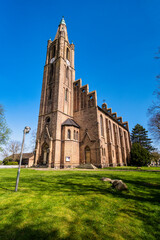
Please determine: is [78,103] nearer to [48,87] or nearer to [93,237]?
[48,87]

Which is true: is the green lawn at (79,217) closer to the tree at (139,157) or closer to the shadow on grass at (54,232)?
the shadow on grass at (54,232)

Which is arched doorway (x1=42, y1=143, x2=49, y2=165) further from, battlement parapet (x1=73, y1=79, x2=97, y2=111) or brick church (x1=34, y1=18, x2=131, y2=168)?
battlement parapet (x1=73, y1=79, x2=97, y2=111)

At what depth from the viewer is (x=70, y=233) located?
113 inches

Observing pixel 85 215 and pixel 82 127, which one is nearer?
pixel 85 215

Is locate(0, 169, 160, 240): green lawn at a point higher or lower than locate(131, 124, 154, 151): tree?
lower

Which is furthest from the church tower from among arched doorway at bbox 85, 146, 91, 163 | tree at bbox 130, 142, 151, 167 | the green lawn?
tree at bbox 130, 142, 151, 167

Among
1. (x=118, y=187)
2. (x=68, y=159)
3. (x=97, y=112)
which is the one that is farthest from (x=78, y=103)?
(x=118, y=187)

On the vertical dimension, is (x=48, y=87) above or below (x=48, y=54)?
below

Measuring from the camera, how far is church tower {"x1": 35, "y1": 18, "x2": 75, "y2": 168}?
23659 mm

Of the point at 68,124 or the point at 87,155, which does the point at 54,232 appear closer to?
the point at 68,124

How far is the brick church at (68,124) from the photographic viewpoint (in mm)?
23609

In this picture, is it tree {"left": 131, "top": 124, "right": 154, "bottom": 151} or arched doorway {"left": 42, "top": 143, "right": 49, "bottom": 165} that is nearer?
arched doorway {"left": 42, "top": 143, "right": 49, "bottom": 165}

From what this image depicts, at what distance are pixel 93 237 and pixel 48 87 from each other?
31021mm

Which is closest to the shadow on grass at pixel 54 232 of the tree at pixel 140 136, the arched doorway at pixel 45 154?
the arched doorway at pixel 45 154
